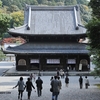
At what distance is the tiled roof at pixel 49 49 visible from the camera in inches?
1778

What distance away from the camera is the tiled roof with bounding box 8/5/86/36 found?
158ft

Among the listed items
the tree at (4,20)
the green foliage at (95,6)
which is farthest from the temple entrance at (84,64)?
the tree at (4,20)

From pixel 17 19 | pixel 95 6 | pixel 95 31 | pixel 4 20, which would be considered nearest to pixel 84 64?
pixel 95 6

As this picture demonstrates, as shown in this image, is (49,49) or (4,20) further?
(49,49)

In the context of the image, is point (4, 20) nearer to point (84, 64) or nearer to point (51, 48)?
point (51, 48)

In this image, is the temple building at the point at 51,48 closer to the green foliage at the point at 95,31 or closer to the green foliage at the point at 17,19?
the green foliage at the point at 95,31

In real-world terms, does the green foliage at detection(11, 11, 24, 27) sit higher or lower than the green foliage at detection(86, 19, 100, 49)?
higher

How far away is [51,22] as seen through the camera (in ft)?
168

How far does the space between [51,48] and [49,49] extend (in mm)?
429

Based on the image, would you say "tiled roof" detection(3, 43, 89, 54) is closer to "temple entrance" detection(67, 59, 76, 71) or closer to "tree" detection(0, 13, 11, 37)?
"temple entrance" detection(67, 59, 76, 71)

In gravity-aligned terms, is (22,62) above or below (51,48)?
below

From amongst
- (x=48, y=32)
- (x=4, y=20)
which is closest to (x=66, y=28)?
(x=48, y=32)

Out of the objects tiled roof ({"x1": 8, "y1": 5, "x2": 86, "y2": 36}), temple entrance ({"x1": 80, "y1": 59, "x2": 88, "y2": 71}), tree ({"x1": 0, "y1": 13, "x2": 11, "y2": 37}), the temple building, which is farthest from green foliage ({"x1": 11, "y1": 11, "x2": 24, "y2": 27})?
tree ({"x1": 0, "y1": 13, "x2": 11, "y2": 37})

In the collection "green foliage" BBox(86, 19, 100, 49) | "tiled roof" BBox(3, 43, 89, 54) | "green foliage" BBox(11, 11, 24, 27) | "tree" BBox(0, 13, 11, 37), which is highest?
"green foliage" BBox(11, 11, 24, 27)
